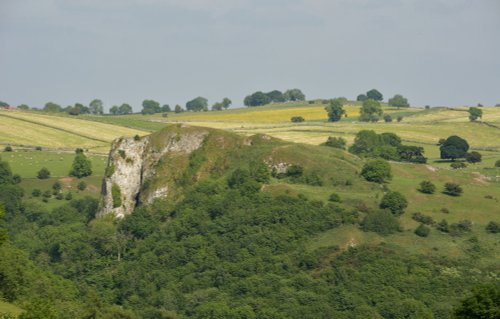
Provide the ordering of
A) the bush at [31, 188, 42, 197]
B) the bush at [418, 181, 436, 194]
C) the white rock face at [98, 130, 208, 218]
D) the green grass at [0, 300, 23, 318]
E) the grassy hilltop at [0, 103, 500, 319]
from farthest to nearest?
the bush at [31, 188, 42, 197]
the white rock face at [98, 130, 208, 218]
the bush at [418, 181, 436, 194]
the grassy hilltop at [0, 103, 500, 319]
the green grass at [0, 300, 23, 318]

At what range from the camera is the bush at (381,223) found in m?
142

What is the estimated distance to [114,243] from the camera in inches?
6166

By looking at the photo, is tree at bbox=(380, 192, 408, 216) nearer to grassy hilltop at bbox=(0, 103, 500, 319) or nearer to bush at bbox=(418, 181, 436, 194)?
grassy hilltop at bbox=(0, 103, 500, 319)

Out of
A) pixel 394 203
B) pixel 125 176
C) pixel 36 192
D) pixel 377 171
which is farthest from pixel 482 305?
pixel 36 192

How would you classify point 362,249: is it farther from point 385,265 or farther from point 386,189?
point 386,189

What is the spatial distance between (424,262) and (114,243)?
1939 inches

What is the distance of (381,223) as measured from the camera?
5605 inches

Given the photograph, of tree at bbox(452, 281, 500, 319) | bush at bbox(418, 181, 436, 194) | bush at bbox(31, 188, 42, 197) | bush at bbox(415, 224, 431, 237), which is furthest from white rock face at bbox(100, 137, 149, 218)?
tree at bbox(452, 281, 500, 319)

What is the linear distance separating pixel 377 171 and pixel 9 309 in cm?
7969

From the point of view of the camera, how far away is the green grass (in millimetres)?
90188

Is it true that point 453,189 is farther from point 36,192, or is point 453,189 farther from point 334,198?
point 36,192

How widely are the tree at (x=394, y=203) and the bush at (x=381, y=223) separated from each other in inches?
124

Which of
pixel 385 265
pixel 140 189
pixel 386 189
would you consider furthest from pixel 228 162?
pixel 385 265

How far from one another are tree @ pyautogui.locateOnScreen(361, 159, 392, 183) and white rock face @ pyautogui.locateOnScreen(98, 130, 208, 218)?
91.1ft
